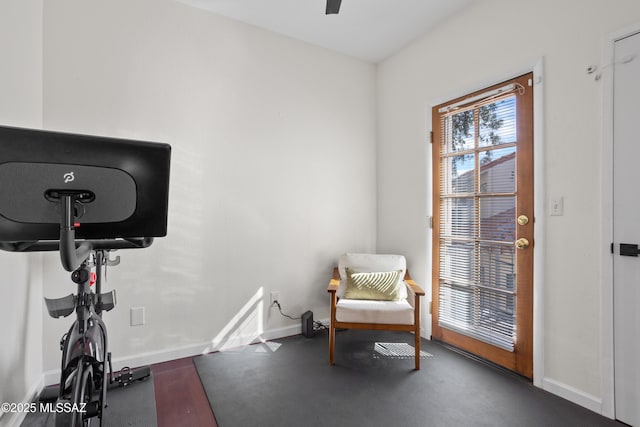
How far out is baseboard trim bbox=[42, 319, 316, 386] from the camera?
2105 millimetres

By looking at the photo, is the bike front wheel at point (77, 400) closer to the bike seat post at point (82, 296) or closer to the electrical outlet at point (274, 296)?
the bike seat post at point (82, 296)

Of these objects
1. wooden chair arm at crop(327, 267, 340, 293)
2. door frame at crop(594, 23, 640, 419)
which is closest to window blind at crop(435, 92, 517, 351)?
door frame at crop(594, 23, 640, 419)

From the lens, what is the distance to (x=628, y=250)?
1.71m

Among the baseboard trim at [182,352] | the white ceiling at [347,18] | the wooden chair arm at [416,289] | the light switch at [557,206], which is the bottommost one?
the baseboard trim at [182,352]

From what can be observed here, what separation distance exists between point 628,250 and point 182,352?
2.96 meters

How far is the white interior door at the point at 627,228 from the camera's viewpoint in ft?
5.54

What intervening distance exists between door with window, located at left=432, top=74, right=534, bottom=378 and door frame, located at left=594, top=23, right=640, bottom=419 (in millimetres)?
397

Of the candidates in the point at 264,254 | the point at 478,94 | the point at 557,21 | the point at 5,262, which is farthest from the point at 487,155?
the point at 5,262

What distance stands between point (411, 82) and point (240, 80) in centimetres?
160

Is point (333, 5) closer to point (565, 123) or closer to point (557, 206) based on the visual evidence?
point (565, 123)

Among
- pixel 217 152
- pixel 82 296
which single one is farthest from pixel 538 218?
pixel 82 296

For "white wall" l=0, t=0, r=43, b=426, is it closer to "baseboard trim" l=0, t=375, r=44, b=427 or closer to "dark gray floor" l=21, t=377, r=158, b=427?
"baseboard trim" l=0, t=375, r=44, b=427

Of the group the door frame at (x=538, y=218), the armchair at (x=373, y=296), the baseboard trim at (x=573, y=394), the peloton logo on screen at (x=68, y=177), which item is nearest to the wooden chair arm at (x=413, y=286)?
the armchair at (x=373, y=296)

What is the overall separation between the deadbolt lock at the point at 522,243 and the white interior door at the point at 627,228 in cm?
47
